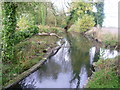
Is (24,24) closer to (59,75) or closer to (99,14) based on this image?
Answer: (59,75)

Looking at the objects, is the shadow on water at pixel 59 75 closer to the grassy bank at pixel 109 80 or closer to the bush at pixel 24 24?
the grassy bank at pixel 109 80

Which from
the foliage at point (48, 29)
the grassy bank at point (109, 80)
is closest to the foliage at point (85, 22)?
the foliage at point (48, 29)

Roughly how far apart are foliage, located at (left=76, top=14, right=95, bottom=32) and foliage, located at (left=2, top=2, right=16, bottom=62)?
12.2 m

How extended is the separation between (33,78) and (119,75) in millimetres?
3205

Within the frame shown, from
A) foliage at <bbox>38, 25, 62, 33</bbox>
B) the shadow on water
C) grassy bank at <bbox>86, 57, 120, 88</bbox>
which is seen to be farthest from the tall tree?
foliage at <bbox>38, 25, 62, 33</bbox>

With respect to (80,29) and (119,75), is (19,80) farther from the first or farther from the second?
(80,29)

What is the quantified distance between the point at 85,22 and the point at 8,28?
13.4m

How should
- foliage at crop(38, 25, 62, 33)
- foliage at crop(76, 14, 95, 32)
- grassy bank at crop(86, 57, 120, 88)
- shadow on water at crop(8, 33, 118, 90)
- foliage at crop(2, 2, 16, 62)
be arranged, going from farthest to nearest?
→ foliage at crop(76, 14, 95, 32), foliage at crop(38, 25, 62, 33), foliage at crop(2, 2, 16, 62), shadow on water at crop(8, 33, 118, 90), grassy bank at crop(86, 57, 120, 88)

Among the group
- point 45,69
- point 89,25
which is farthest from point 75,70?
point 89,25

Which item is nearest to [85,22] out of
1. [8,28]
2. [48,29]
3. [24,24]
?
[48,29]

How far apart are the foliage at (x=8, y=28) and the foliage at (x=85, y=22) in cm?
1216

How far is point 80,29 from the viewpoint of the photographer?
19.7 metres

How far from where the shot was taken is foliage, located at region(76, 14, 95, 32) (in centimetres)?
1762

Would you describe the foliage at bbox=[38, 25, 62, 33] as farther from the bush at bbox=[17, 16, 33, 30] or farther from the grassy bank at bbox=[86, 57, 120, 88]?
the grassy bank at bbox=[86, 57, 120, 88]
